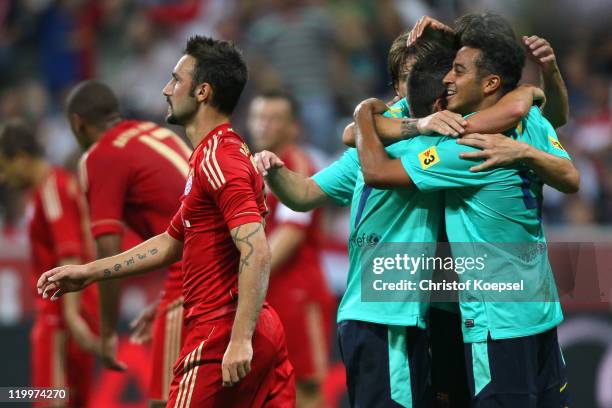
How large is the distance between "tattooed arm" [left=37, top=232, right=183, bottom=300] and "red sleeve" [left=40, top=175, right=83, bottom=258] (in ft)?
7.84

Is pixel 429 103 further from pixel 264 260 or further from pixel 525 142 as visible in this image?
pixel 264 260

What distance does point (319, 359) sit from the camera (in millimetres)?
7777

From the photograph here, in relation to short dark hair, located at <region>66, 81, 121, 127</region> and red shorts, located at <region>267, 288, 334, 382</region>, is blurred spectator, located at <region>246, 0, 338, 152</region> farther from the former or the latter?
short dark hair, located at <region>66, 81, 121, 127</region>

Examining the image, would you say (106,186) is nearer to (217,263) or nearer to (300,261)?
(217,263)

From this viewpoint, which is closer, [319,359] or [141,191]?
[141,191]

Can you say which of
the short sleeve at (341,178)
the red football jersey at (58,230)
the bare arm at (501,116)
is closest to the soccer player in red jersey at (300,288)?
the red football jersey at (58,230)

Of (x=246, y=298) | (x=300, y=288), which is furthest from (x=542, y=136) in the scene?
(x=300, y=288)

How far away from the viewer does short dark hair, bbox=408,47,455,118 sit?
15.0 feet

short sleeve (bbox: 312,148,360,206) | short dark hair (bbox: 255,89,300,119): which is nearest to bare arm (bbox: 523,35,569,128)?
short sleeve (bbox: 312,148,360,206)

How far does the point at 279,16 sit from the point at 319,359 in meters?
4.97

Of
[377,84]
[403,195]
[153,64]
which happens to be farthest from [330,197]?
[153,64]

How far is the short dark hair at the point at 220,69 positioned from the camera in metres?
4.75

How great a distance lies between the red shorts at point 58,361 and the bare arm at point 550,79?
3.88 meters

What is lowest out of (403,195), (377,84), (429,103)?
(403,195)
